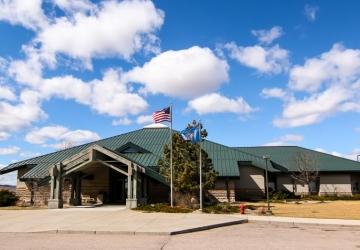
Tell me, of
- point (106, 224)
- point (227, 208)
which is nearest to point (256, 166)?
point (227, 208)

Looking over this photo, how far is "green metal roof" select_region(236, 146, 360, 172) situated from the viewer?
46.2m

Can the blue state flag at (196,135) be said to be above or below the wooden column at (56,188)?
above

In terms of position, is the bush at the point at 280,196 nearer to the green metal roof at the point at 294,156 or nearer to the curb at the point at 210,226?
the green metal roof at the point at 294,156

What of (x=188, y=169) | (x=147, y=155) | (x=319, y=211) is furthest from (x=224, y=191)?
(x=319, y=211)

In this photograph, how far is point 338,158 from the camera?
48812 millimetres

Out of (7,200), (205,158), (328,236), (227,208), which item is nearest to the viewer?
(328,236)

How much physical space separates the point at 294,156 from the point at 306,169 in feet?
17.4

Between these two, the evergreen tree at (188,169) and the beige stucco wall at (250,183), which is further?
the beige stucco wall at (250,183)

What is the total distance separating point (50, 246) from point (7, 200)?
25.8 meters

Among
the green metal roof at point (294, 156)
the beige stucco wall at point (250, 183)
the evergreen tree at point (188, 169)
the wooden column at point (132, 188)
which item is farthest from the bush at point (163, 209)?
the green metal roof at point (294, 156)

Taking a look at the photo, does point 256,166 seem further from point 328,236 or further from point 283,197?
point 328,236

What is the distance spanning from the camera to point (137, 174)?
91.1 ft

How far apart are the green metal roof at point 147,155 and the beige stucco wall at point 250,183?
961 mm

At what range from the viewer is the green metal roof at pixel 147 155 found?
37562 mm
